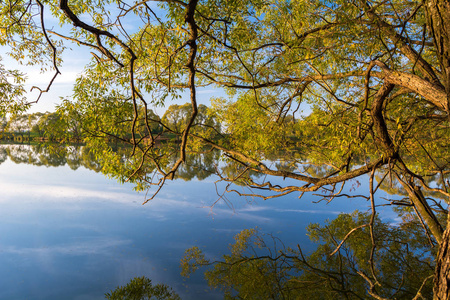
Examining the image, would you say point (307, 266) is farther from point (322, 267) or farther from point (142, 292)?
point (142, 292)

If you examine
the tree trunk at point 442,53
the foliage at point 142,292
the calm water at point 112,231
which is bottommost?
the foliage at point 142,292

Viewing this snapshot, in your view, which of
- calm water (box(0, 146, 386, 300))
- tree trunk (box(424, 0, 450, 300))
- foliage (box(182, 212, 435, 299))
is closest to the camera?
tree trunk (box(424, 0, 450, 300))

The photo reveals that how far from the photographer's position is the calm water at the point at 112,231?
6375mm

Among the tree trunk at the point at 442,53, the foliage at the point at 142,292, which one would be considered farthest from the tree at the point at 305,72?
the foliage at the point at 142,292

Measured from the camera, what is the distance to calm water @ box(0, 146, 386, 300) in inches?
251

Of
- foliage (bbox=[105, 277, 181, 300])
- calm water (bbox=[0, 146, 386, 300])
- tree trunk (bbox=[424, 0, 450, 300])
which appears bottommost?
foliage (bbox=[105, 277, 181, 300])

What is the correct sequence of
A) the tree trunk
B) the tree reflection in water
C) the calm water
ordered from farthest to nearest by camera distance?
1. the calm water
2. the tree reflection in water
3. the tree trunk

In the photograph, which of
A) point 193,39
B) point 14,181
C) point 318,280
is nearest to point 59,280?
point 318,280

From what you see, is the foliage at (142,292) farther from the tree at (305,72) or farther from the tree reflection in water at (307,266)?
the tree at (305,72)

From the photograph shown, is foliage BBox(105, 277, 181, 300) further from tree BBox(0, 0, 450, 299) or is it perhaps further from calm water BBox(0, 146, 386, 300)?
tree BBox(0, 0, 450, 299)

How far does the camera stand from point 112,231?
9.50 metres

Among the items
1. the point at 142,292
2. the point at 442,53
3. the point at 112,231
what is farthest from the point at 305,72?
the point at 112,231

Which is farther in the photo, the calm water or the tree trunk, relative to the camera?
the calm water

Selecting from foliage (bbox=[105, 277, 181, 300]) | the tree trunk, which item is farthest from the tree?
foliage (bbox=[105, 277, 181, 300])
